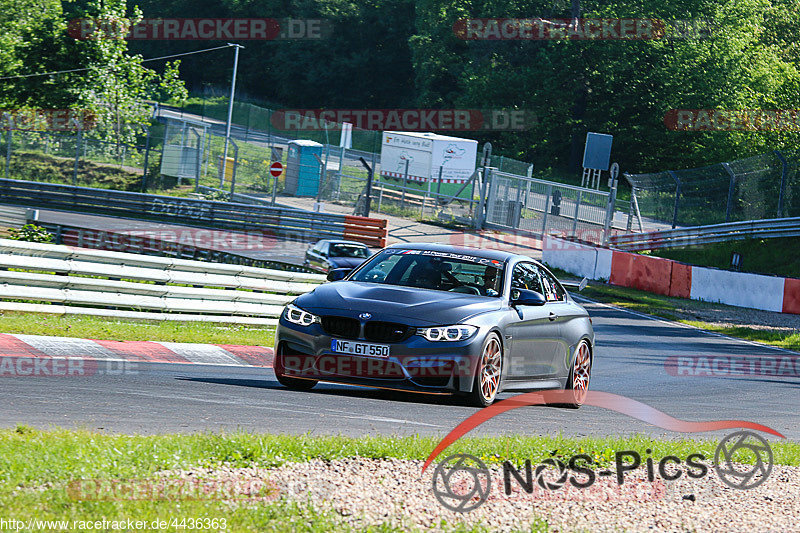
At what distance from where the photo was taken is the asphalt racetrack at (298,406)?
760cm

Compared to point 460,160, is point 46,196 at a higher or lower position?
lower

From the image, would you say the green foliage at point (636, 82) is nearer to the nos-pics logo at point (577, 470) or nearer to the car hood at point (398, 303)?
the car hood at point (398, 303)

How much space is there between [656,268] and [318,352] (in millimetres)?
22077

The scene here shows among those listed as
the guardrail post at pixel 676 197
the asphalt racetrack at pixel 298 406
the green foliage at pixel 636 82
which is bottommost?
the asphalt racetrack at pixel 298 406

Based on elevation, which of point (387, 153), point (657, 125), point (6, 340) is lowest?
point (6, 340)

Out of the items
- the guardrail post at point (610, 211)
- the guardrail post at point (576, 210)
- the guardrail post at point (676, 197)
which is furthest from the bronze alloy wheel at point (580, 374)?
the guardrail post at point (576, 210)

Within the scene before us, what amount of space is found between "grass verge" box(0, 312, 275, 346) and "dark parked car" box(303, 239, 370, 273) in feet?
29.0

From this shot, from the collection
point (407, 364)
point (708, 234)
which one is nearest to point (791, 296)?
point (708, 234)

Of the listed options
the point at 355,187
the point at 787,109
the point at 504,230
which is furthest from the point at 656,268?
the point at 787,109

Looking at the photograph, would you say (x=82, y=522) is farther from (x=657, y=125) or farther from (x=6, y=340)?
(x=657, y=125)

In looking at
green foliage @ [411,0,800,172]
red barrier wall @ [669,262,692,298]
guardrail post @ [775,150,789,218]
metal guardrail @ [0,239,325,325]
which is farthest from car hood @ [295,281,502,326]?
green foliage @ [411,0,800,172]

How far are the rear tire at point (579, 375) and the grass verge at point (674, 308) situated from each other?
1009 cm

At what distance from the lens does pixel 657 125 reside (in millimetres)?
62875

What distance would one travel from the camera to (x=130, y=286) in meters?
15.0
